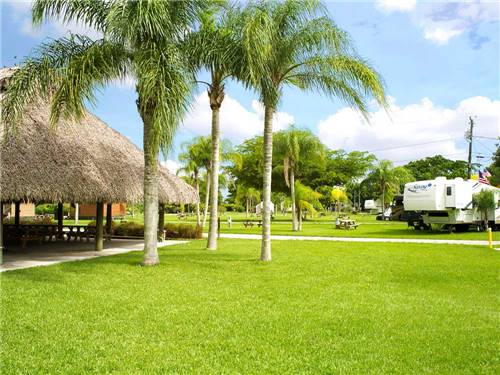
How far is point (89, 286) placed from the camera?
30.9 ft

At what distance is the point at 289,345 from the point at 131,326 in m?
2.29

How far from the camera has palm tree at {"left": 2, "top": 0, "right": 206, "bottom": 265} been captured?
1098 centimetres

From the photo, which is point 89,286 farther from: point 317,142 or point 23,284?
point 317,142

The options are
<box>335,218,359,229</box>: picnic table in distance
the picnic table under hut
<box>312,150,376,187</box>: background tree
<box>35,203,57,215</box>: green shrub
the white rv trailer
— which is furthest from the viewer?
<box>35,203,57,215</box>: green shrub

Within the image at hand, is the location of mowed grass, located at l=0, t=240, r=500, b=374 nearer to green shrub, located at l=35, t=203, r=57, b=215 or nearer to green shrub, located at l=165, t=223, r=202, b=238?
green shrub, located at l=165, t=223, r=202, b=238

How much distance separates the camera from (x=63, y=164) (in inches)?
557

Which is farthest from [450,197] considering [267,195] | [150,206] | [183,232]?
[150,206]

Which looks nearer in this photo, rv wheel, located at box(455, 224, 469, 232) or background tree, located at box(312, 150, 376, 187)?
rv wheel, located at box(455, 224, 469, 232)

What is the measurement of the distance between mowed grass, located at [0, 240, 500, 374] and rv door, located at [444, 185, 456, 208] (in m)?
14.1

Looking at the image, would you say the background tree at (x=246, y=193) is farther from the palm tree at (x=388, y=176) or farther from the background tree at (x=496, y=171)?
the background tree at (x=496, y=171)

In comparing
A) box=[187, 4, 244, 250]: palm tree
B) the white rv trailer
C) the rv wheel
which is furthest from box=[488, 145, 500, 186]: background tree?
box=[187, 4, 244, 250]: palm tree

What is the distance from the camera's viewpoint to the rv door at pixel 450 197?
83.9 feet

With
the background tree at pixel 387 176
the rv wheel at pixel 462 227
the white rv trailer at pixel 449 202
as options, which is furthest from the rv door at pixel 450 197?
the background tree at pixel 387 176

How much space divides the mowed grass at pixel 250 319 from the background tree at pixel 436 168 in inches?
2496
